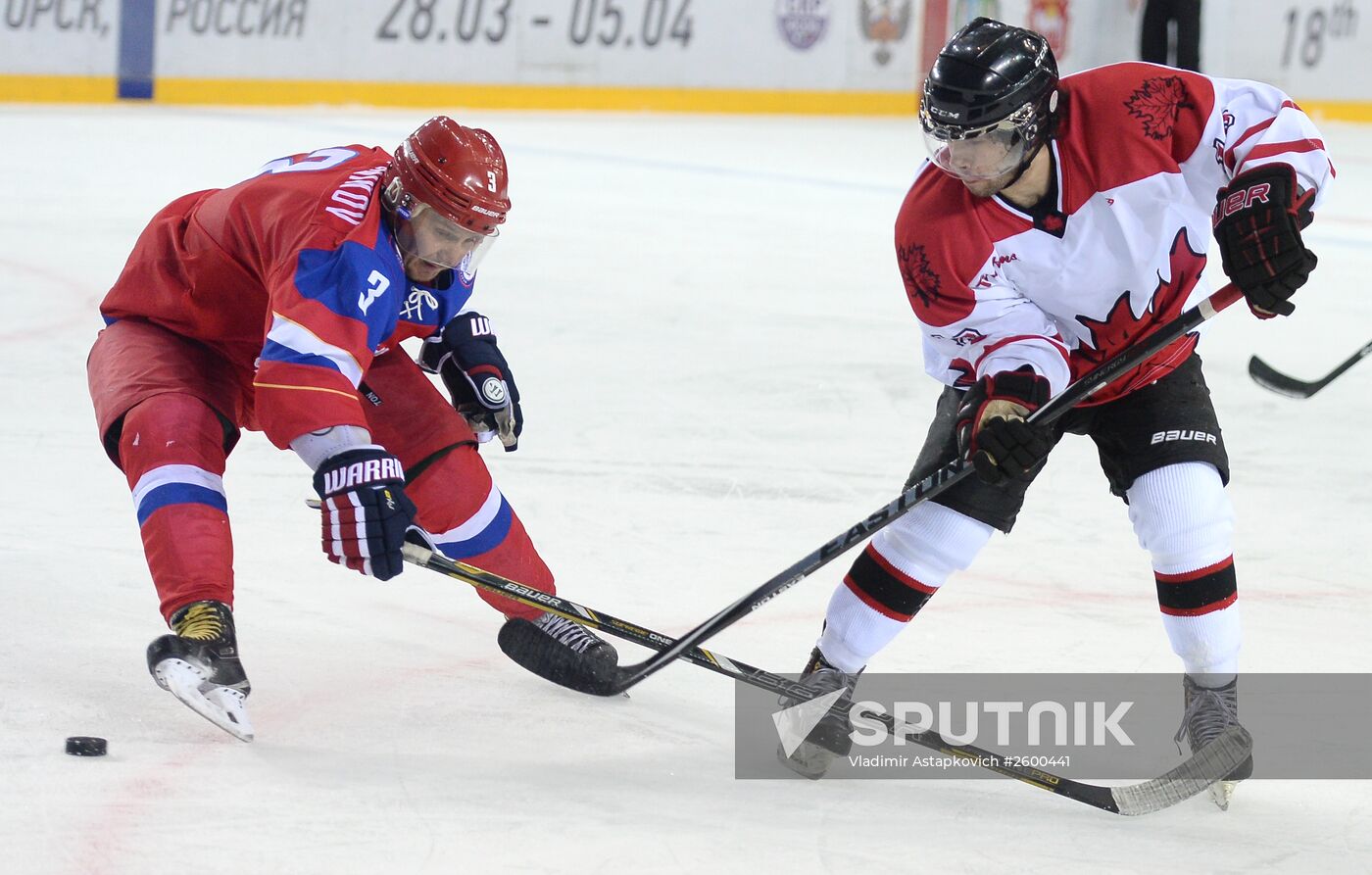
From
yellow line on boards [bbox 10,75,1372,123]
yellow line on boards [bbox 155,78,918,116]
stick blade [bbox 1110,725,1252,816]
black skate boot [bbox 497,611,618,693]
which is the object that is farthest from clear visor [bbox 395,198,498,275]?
yellow line on boards [bbox 155,78,918,116]

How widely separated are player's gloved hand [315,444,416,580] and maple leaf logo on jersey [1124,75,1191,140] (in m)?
1.11

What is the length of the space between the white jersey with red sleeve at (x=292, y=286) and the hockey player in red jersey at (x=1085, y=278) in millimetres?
722

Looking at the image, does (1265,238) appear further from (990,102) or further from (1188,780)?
(1188,780)

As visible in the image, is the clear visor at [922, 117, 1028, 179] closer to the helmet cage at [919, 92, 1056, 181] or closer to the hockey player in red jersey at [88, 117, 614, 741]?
the helmet cage at [919, 92, 1056, 181]

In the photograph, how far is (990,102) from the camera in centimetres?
216

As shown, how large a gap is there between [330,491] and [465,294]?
0.52 metres

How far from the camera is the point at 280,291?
2188mm

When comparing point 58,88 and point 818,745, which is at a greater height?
point 818,745

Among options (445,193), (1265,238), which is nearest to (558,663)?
(445,193)

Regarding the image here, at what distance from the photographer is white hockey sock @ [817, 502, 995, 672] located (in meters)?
2.27

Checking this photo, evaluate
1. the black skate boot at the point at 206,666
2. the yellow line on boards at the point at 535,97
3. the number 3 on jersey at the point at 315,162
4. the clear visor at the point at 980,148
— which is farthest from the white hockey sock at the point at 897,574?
the yellow line on boards at the point at 535,97

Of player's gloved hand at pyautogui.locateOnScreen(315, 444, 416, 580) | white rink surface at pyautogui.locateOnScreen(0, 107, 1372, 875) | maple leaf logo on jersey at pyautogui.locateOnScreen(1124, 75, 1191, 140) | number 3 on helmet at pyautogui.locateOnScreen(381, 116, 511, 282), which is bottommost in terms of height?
white rink surface at pyautogui.locateOnScreen(0, 107, 1372, 875)

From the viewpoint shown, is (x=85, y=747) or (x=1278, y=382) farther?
(x=1278, y=382)

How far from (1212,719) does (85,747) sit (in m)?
1.47
